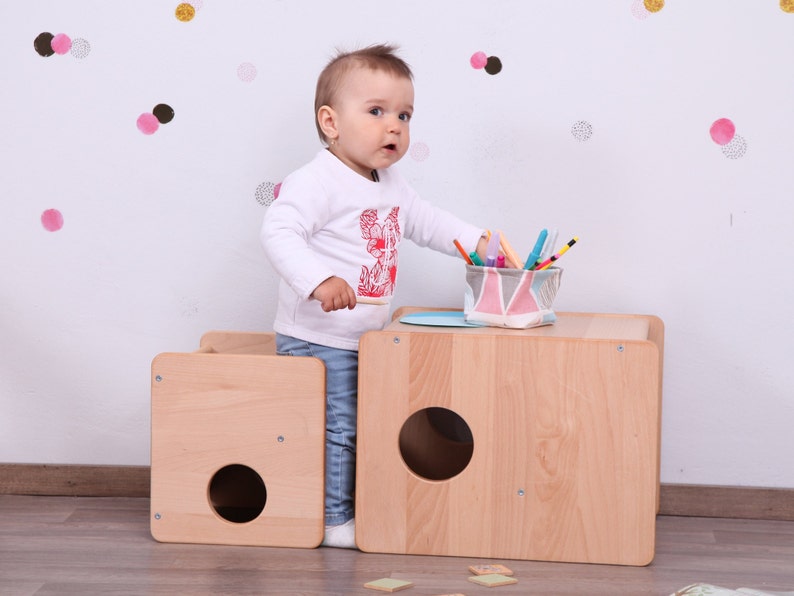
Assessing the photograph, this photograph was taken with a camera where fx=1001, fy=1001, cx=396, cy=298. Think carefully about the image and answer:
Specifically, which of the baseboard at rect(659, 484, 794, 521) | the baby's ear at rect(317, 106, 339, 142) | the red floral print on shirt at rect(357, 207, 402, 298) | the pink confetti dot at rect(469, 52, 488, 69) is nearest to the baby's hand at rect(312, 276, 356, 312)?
the red floral print on shirt at rect(357, 207, 402, 298)

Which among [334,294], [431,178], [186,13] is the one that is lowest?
[334,294]

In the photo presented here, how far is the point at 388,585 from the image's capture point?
116 centimetres

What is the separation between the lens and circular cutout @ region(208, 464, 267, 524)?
1439 mm

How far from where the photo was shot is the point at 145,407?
1.61 m

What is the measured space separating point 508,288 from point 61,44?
0.81m

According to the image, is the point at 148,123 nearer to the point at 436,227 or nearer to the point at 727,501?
the point at 436,227

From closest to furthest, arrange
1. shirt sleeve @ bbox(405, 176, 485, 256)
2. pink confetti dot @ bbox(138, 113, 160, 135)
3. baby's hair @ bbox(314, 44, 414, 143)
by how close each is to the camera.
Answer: baby's hair @ bbox(314, 44, 414, 143) < shirt sleeve @ bbox(405, 176, 485, 256) < pink confetti dot @ bbox(138, 113, 160, 135)

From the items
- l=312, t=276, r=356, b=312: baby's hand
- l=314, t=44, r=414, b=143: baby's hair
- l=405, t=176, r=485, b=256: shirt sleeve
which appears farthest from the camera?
l=405, t=176, r=485, b=256: shirt sleeve

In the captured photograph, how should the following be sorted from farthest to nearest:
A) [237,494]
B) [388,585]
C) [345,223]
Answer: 1. [237,494]
2. [345,223]
3. [388,585]

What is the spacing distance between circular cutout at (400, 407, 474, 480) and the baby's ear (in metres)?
0.42

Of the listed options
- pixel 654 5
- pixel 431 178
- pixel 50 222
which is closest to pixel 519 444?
pixel 431 178

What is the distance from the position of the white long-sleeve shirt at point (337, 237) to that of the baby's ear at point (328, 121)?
1.1 inches

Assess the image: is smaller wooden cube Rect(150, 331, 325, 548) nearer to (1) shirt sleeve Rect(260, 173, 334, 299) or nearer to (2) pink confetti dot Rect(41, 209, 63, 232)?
(1) shirt sleeve Rect(260, 173, 334, 299)

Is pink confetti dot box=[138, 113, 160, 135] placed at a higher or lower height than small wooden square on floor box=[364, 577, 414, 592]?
higher
